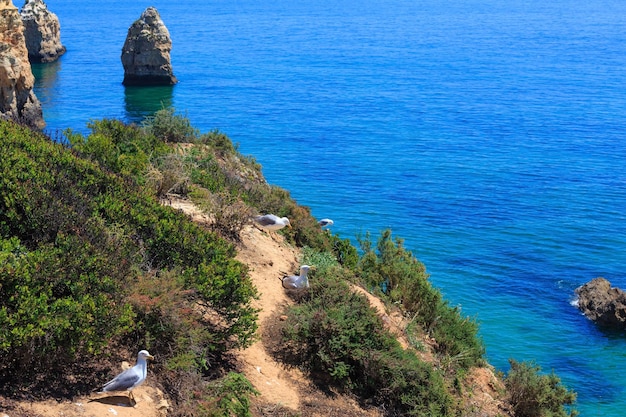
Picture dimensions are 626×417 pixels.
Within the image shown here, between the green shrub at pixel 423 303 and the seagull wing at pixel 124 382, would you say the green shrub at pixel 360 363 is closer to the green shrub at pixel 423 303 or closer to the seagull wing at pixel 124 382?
the green shrub at pixel 423 303

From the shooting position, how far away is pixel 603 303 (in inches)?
1128

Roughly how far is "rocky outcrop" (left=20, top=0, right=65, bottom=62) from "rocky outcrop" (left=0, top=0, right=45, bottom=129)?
151 ft

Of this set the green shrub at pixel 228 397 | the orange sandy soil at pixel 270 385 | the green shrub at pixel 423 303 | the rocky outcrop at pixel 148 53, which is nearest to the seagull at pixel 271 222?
the orange sandy soil at pixel 270 385

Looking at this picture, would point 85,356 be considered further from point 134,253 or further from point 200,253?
point 200,253

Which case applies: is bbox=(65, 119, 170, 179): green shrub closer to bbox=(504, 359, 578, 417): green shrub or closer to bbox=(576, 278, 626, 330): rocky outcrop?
bbox=(504, 359, 578, 417): green shrub

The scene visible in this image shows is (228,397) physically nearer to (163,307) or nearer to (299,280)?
(163,307)

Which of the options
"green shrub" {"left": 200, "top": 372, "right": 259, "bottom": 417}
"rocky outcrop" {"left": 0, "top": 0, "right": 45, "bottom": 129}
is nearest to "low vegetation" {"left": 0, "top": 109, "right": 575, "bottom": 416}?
"green shrub" {"left": 200, "top": 372, "right": 259, "bottom": 417}

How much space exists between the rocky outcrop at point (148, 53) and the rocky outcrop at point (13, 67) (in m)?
27.6

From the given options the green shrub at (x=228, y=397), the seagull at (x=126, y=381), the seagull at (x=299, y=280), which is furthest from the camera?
the seagull at (x=299, y=280)

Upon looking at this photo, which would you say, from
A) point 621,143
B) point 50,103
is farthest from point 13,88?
point 621,143

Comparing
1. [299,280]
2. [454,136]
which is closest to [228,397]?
[299,280]

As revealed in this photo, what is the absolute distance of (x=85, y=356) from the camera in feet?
34.3

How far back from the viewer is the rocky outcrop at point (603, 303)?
92.9 ft

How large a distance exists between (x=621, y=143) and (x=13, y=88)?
4313 cm
